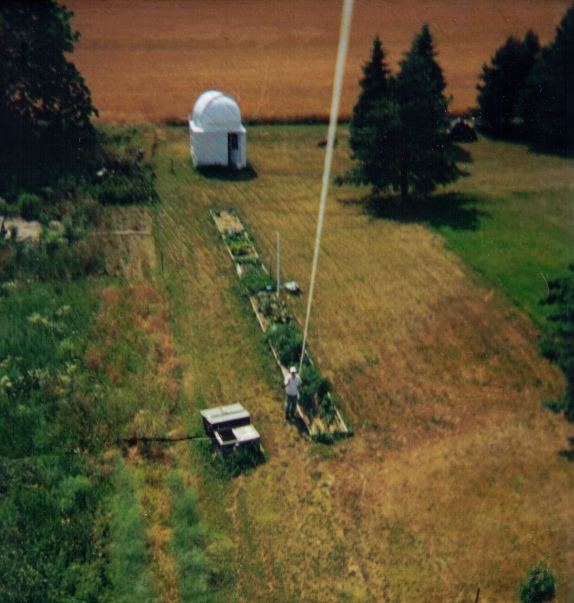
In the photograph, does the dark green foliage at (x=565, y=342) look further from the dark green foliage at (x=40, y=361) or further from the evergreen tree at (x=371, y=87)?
the evergreen tree at (x=371, y=87)

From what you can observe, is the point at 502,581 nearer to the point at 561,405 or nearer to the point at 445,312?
the point at 561,405

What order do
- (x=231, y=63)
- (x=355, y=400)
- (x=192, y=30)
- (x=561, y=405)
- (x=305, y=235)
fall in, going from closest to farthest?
1. (x=561, y=405)
2. (x=355, y=400)
3. (x=305, y=235)
4. (x=231, y=63)
5. (x=192, y=30)

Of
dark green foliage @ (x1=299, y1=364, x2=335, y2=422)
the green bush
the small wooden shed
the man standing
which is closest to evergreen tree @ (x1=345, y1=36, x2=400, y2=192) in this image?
dark green foliage @ (x1=299, y1=364, x2=335, y2=422)

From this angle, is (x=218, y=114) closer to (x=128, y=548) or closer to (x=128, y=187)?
(x=128, y=187)

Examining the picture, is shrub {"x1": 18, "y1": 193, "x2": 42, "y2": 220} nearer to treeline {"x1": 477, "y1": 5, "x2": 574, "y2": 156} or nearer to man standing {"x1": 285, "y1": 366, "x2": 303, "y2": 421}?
man standing {"x1": 285, "y1": 366, "x2": 303, "y2": 421}

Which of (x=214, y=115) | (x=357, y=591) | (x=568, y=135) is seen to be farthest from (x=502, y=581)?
(x=568, y=135)

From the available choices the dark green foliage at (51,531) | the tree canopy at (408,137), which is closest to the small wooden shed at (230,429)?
the dark green foliage at (51,531)
